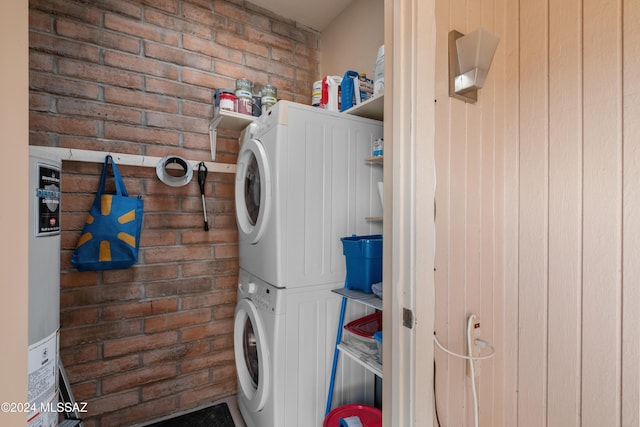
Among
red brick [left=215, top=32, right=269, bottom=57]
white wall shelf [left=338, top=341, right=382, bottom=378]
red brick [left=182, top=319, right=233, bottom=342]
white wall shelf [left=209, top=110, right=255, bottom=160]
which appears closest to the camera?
white wall shelf [left=338, top=341, right=382, bottom=378]

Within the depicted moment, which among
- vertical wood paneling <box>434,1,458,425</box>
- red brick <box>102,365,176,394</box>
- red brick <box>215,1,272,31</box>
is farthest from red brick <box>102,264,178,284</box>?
red brick <box>215,1,272,31</box>

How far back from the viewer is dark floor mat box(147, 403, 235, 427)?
1690 mm

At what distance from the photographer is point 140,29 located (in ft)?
5.52

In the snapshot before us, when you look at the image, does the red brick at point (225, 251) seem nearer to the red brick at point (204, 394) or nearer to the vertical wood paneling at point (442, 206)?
the red brick at point (204, 394)

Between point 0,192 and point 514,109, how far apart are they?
4.51ft

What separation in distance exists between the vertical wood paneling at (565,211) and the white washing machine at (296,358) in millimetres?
817

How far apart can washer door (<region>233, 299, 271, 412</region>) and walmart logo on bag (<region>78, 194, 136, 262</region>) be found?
2.36ft

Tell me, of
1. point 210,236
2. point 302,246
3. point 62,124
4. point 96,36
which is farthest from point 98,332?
point 96,36

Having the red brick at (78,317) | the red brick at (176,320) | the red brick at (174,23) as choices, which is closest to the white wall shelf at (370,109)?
the red brick at (174,23)

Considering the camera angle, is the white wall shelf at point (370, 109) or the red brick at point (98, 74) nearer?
the white wall shelf at point (370, 109)

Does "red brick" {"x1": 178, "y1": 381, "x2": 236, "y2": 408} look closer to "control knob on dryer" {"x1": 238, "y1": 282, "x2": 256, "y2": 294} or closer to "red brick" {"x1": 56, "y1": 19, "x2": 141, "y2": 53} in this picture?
"control knob on dryer" {"x1": 238, "y1": 282, "x2": 256, "y2": 294}

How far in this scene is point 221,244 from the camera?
1.93m

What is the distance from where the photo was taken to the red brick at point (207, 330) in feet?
5.95

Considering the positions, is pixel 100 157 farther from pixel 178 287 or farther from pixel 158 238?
pixel 178 287
